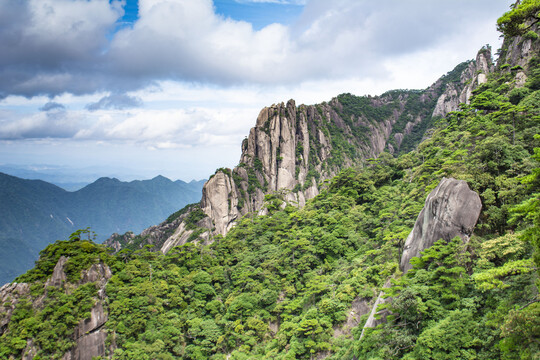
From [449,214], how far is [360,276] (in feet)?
35.9

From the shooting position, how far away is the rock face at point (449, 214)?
19.8 m

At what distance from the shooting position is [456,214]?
65.6ft

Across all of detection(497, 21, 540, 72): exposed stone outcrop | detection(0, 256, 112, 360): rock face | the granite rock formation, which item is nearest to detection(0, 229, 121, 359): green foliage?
detection(0, 256, 112, 360): rock face

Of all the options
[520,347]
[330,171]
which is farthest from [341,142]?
[520,347]

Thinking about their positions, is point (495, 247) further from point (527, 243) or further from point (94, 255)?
point (94, 255)

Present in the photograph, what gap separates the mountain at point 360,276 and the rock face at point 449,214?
80 mm

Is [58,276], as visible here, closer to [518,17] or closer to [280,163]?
[518,17]

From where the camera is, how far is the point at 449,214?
20.1m

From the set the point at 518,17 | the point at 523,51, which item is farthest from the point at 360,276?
the point at 523,51

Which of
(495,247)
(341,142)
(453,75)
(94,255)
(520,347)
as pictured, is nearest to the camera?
(520,347)

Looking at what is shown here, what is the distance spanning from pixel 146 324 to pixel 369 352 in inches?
987

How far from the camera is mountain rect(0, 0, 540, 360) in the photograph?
14945 mm

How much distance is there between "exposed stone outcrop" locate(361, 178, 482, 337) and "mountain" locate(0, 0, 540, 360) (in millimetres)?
79

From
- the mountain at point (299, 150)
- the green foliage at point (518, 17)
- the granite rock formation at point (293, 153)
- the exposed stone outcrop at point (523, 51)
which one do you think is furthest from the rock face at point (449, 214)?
the granite rock formation at point (293, 153)
